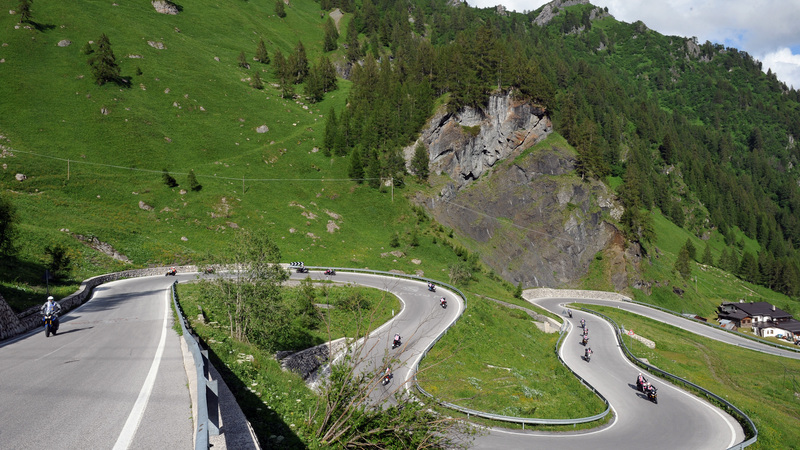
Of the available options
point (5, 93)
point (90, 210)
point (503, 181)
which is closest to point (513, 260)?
point (503, 181)

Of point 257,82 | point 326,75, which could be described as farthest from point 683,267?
point 257,82

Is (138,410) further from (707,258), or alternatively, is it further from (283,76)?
(707,258)

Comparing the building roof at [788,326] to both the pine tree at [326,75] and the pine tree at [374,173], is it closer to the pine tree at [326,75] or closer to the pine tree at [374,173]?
the pine tree at [374,173]

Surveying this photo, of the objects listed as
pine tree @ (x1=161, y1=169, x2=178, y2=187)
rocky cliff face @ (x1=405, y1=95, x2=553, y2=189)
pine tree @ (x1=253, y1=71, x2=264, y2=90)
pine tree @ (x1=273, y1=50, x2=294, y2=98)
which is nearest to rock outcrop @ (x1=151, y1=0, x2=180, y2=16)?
pine tree @ (x1=273, y1=50, x2=294, y2=98)

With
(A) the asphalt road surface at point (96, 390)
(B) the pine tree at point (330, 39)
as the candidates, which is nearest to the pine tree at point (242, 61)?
(B) the pine tree at point (330, 39)

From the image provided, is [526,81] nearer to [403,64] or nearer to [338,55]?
[403,64]

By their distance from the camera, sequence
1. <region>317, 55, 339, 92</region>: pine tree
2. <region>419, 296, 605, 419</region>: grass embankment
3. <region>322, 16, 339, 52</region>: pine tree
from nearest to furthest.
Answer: <region>419, 296, 605, 419</region>: grass embankment < <region>317, 55, 339, 92</region>: pine tree < <region>322, 16, 339, 52</region>: pine tree

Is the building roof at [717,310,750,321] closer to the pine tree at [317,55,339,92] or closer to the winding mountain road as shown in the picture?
the winding mountain road
